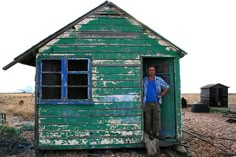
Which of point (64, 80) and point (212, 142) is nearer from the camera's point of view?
point (64, 80)

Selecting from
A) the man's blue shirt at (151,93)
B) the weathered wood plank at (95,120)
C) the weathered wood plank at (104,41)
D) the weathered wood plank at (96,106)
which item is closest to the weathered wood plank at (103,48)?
the weathered wood plank at (104,41)

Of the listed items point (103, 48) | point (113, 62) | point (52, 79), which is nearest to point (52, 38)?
point (52, 79)

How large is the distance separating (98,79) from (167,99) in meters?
2.31

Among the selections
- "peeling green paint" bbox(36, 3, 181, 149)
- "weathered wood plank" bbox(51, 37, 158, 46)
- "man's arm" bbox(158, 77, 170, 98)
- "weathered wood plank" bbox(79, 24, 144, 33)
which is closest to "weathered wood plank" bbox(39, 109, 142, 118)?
"peeling green paint" bbox(36, 3, 181, 149)

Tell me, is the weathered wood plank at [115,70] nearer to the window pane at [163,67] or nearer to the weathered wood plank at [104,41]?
the weathered wood plank at [104,41]

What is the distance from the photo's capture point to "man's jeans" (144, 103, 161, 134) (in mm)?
7965

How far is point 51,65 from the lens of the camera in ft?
26.6

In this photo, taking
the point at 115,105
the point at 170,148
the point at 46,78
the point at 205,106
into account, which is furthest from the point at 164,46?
the point at 205,106

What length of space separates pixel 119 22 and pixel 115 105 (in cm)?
250

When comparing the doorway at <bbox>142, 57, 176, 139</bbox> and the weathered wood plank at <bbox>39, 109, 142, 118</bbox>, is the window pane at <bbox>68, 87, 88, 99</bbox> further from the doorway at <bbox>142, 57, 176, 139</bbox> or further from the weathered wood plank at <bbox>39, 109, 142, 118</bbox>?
the doorway at <bbox>142, 57, 176, 139</bbox>

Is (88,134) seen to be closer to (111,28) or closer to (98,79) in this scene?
(98,79)

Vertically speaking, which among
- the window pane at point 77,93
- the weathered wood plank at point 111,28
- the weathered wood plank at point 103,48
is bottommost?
the window pane at point 77,93

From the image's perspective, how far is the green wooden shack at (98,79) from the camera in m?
7.80

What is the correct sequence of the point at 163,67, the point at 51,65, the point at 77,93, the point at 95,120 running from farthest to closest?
the point at 163,67, the point at 77,93, the point at 51,65, the point at 95,120
